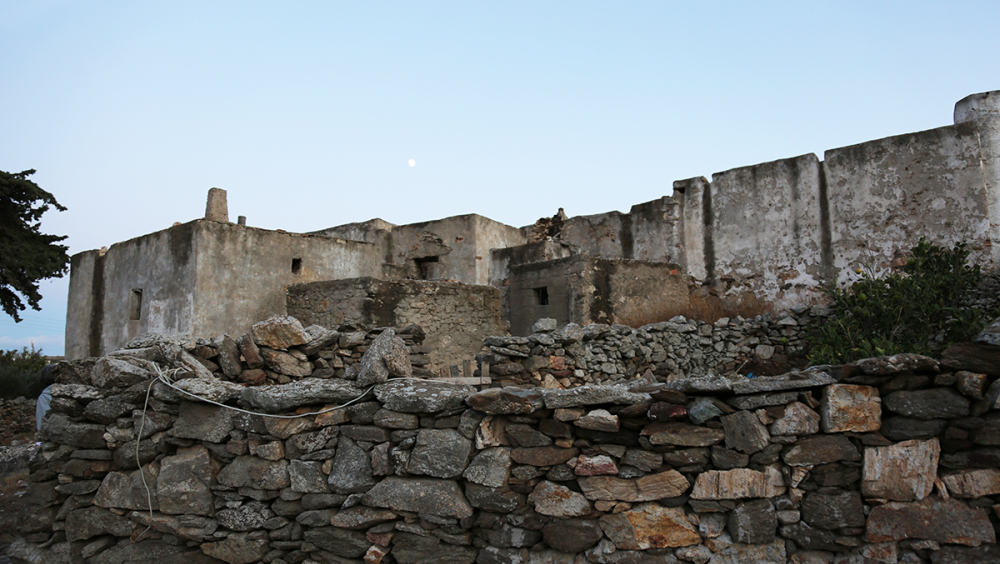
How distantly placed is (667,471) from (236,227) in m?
10.8

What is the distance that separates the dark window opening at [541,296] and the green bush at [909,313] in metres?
4.00

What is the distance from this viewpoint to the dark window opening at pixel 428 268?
17078 millimetres

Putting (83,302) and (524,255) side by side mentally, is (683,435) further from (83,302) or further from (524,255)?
(83,302)

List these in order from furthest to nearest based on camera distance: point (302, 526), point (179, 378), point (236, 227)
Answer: point (236, 227), point (179, 378), point (302, 526)

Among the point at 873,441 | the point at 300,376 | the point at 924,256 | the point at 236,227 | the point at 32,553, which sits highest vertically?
Result: the point at 236,227

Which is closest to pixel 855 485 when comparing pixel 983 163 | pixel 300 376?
pixel 300 376

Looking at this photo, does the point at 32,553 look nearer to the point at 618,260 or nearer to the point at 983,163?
the point at 618,260

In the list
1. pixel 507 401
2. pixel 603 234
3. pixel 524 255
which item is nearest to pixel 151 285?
pixel 524 255

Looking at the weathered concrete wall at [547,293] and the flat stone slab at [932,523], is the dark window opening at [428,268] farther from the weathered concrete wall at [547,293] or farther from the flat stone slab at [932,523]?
the flat stone slab at [932,523]

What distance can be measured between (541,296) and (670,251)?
430 cm

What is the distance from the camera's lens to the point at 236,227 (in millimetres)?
11773

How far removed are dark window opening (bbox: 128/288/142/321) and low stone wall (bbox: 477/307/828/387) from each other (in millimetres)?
9441

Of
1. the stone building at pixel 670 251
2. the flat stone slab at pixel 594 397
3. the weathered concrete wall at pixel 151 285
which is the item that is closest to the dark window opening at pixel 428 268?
the stone building at pixel 670 251

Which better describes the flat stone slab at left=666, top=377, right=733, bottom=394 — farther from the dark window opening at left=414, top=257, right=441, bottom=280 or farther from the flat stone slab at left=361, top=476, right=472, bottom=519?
the dark window opening at left=414, top=257, right=441, bottom=280
